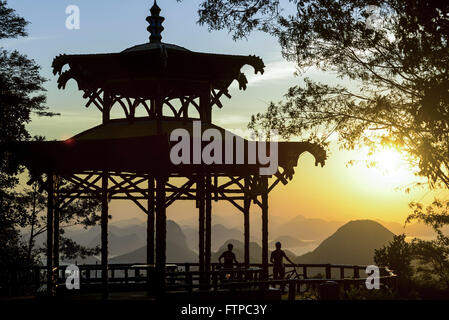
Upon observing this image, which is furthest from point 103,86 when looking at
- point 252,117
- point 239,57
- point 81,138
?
point 252,117

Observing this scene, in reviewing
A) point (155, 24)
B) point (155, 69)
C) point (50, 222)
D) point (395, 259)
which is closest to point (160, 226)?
point (50, 222)

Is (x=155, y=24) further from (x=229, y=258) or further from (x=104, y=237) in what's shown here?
(x=229, y=258)

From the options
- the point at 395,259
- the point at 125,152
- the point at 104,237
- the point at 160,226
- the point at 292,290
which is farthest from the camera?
the point at 395,259

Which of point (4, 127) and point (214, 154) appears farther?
point (4, 127)

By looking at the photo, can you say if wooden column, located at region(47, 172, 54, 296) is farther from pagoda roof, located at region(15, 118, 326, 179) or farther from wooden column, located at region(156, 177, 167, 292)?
wooden column, located at region(156, 177, 167, 292)

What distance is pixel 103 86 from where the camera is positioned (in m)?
24.9

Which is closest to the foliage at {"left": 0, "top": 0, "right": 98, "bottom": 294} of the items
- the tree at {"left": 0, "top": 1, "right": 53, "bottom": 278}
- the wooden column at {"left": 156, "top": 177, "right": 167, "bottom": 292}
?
the tree at {"left": 0, "top": 1, "right": 53, "bottom": 278}

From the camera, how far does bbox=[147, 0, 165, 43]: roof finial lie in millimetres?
25984

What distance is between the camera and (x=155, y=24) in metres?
26.3

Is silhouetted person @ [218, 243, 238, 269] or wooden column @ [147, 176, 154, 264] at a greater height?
wooden column @ [147, 176, 154, 264]

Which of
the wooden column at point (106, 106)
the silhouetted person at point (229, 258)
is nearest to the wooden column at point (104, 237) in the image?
the wooden column at point (106, 106)
